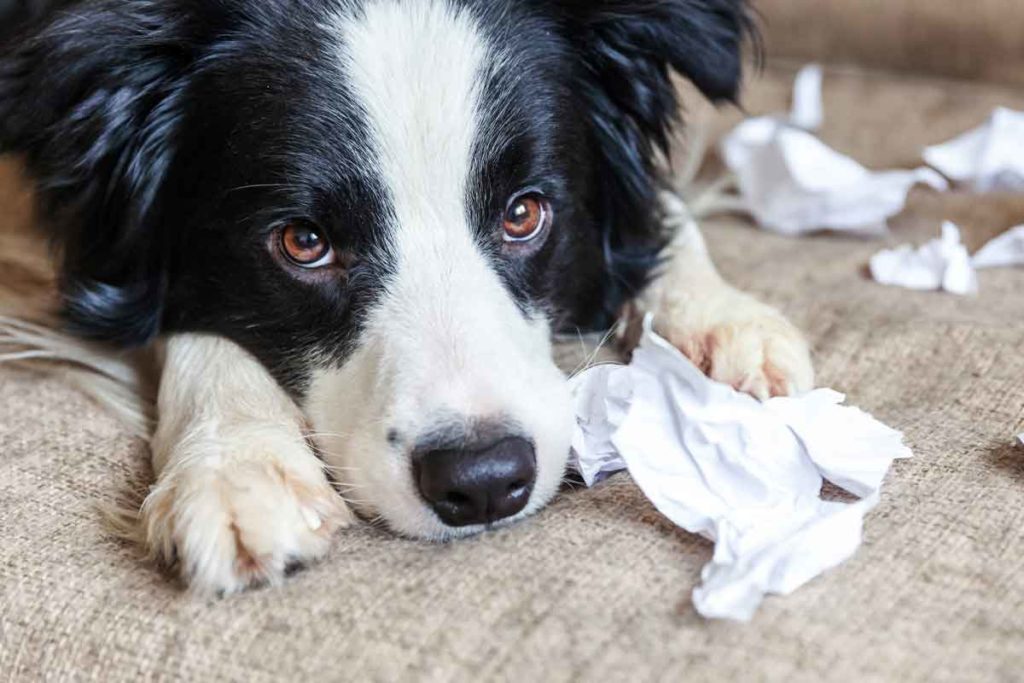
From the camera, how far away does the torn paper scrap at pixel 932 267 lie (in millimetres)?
2342

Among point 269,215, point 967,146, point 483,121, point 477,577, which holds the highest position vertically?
point 483,121

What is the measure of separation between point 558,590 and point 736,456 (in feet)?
1.12

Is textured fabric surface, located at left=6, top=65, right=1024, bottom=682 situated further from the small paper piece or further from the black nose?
the small paper piece

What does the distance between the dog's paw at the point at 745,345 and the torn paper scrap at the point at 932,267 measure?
0.43 metres

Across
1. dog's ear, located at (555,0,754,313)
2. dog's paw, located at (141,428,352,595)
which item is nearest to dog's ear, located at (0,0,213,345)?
dog's paw, located at (141,428,352,595)

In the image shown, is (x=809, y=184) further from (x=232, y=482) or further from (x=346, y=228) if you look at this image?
(x=232, y=482)

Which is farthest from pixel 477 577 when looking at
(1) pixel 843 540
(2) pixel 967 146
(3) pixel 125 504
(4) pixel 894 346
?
(2) pixel 967 146

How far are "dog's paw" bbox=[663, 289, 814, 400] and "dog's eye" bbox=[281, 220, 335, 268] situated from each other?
607mm

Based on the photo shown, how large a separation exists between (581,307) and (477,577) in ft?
2.65

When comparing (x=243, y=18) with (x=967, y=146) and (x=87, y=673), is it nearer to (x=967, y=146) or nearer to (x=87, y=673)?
(x=87, y=673)

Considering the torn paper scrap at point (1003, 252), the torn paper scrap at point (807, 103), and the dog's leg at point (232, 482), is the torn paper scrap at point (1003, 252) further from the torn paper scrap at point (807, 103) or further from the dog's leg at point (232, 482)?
the dog's leg at point (232, 482)

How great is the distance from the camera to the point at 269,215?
185cm

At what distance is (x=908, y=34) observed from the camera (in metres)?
3.35

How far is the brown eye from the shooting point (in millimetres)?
1923
